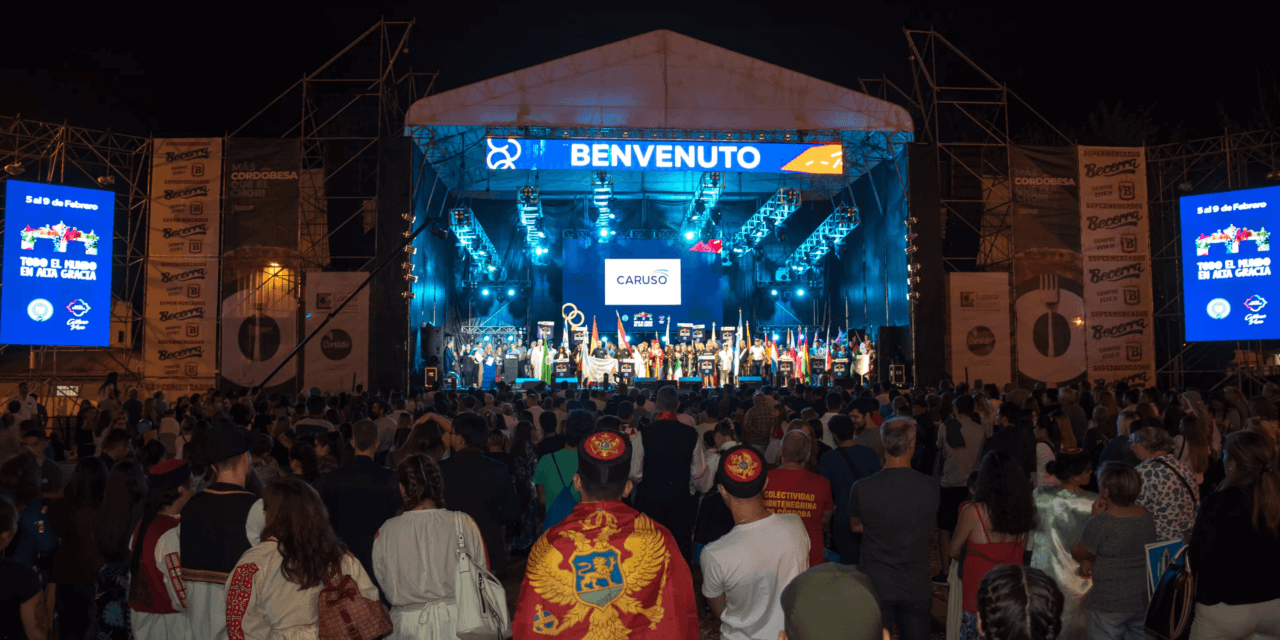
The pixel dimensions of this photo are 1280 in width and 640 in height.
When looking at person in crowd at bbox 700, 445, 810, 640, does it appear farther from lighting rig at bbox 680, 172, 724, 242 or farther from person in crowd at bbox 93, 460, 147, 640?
lighting rig at bbox 680, 172, 724, 242

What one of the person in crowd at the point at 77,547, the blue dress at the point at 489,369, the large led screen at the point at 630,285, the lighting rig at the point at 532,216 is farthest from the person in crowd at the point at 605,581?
the large led screen at the point at 630,285

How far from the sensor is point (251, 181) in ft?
59.0

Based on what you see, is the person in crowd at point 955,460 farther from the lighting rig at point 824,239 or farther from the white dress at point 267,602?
the lighting rig at point 824,239

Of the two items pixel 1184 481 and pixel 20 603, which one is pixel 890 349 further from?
pixel 20 603

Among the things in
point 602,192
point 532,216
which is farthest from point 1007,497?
point 532,216

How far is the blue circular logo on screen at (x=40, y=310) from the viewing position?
1591cm

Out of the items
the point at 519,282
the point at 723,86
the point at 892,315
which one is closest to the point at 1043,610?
the point at 723,86

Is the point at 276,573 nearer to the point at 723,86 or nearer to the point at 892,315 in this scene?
the point at 723,86

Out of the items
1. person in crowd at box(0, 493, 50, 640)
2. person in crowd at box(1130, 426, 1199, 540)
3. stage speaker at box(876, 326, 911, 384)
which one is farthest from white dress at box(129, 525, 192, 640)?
stage speaker at box(876, 326, 911, 384)

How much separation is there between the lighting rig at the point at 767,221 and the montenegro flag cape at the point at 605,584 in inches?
724

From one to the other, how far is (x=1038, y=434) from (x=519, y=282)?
20401 millimetres

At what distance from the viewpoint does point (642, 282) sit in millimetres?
25766

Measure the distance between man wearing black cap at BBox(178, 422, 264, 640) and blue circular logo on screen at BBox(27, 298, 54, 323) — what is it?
15444mm

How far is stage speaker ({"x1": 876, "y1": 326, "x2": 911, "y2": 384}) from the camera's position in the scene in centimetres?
1839
